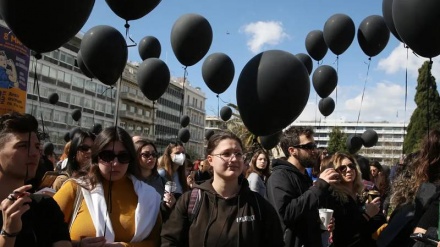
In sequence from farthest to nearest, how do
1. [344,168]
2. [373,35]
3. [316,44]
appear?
[316,44]
[373,35]
[344,168]

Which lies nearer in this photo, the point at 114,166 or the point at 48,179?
the point at 114,166

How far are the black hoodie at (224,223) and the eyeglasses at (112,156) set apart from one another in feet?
1.31

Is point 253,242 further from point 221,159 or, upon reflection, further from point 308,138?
point 308,138

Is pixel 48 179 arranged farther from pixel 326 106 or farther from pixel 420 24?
pixel 326 106

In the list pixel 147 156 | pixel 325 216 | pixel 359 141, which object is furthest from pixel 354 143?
pixel 325 216

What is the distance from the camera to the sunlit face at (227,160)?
9.30 ft

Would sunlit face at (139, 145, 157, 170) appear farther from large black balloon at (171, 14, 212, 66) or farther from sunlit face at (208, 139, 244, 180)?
large black balloon at (171, 14, 212, 66)

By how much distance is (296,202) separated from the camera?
10.7 feet

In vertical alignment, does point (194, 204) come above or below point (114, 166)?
below

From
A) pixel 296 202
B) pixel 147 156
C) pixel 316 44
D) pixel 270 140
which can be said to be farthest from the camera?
pixel 316 44

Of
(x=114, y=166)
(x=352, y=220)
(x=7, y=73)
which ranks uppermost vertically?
(x=7, y=73)

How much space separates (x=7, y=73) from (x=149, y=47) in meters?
11.3

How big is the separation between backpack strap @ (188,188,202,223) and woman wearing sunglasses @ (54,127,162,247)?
236 millimetres

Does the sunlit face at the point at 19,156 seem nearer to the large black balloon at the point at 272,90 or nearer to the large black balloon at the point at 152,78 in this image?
the large black balloon at the point at 272,90
